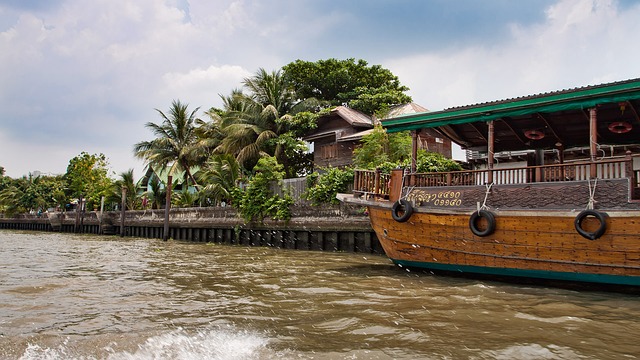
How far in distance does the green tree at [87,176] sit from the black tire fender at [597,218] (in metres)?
36.9

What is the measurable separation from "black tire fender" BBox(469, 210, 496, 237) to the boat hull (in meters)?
0.09

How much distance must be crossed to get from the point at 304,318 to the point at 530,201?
14.8ft

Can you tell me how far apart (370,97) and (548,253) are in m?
20.3

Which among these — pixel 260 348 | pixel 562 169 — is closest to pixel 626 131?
pixel 562 169

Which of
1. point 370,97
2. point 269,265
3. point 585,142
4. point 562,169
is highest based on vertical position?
point 370,97

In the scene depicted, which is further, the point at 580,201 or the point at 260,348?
the point at 580,201

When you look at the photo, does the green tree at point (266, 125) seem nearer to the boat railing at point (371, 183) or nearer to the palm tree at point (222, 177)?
→ the palm tree at point (222, 177)

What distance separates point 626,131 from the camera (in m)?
8.91

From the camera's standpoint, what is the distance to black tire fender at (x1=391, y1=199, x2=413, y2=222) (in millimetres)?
8539

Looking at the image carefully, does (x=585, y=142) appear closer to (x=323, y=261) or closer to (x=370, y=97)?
(x=323, y=261)

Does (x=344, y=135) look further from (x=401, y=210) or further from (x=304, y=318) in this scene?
(x=304, y=318)

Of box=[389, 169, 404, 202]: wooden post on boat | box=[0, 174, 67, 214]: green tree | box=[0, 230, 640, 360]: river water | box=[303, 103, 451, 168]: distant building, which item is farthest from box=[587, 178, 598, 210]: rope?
box=[0, 174, 67, 214]: green tree

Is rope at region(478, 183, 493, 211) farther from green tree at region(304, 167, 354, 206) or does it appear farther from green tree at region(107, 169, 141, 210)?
green tree at region(107, 169, 141, 210)

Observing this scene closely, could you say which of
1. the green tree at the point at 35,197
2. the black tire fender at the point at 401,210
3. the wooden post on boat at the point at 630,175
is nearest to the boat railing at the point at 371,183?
the black tire fender at the point at 401,210
